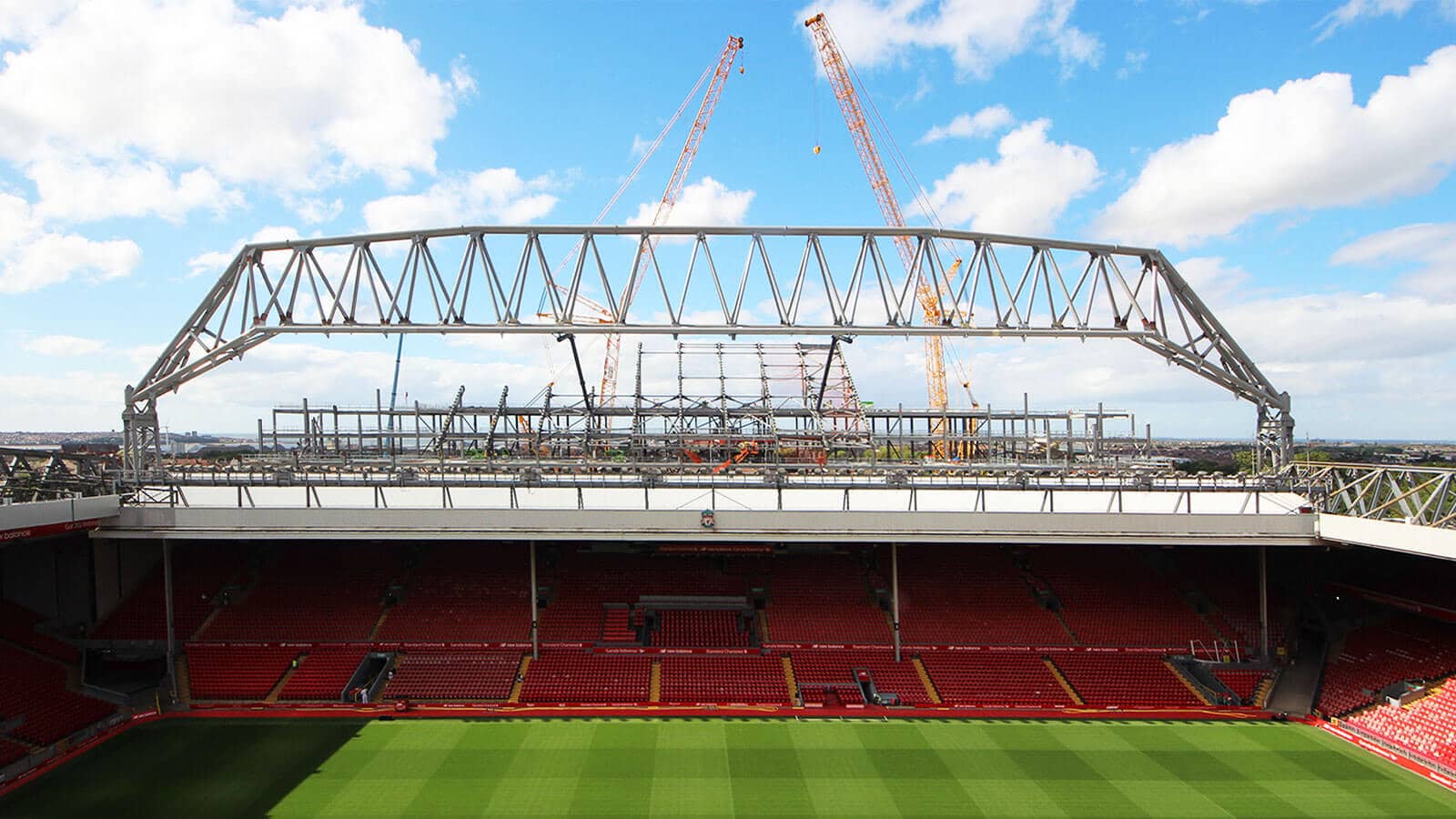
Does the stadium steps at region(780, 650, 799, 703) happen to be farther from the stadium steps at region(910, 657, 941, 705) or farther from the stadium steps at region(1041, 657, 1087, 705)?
the stadium steps at region(1041, 657, 1087, 705)

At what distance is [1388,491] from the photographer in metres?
22.1

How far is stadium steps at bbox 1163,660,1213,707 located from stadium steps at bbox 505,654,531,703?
21929 millimetres

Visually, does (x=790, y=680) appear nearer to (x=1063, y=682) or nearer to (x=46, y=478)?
(x=1063, y=682)

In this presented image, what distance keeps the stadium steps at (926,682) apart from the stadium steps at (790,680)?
4.19 metres

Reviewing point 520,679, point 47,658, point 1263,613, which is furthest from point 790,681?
point 47,658

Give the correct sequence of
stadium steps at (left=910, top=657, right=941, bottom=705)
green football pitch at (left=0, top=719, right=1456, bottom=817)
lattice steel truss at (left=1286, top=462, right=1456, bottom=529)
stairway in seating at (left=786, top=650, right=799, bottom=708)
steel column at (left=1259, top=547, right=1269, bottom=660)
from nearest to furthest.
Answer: green football pitch at (left=0, top=719, right=1456, bottom=817) < lattice steel truss at (left=1286, top=462, right=1456, bottom=529) < stairway in seating at (left=786, top=650, right=799, bottom=708) < stadium steps at (left=910, top=657, right=941, bottom=705) < steel column at (left=1259, top=547, right=1269, bottom=660)

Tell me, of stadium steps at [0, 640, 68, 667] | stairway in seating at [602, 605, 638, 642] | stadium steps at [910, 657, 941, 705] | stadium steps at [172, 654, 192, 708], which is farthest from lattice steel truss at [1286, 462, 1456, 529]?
stadium steps at [0, 640, 68, 667]

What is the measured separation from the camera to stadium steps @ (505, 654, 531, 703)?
24594 millimetres

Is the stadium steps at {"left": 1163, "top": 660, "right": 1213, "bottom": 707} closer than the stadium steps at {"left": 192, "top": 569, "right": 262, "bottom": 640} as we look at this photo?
Yes

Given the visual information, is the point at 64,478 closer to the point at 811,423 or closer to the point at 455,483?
the point at 455,483

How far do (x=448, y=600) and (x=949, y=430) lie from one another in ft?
82.8

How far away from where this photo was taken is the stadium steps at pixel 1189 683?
2493cm

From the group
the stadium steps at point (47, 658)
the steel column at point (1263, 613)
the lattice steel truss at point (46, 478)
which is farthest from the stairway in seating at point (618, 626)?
the steel column at point (1263, 613)

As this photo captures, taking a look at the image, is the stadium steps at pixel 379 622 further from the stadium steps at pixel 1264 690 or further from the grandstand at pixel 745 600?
the stadium steps at pixel 1264 690
